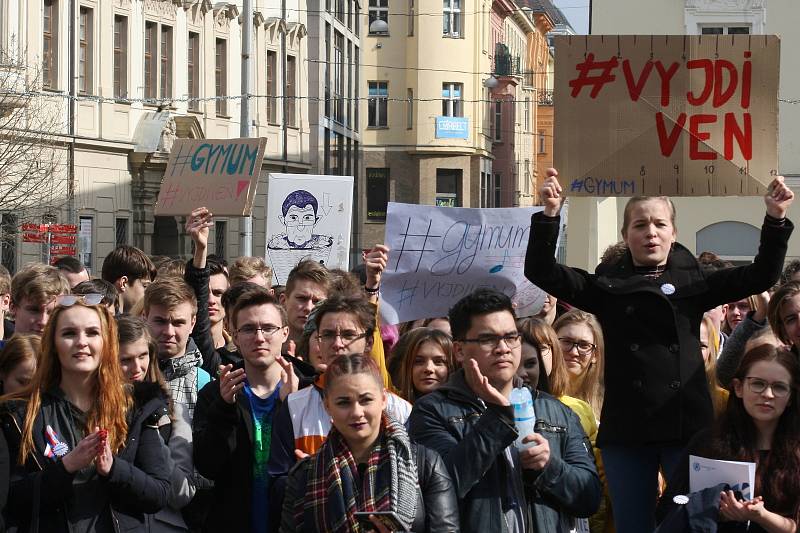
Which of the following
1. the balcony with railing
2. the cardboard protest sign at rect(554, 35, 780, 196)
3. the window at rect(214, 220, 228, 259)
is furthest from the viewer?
the balcony with railing

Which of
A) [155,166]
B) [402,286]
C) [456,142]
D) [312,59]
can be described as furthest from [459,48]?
[402,286]

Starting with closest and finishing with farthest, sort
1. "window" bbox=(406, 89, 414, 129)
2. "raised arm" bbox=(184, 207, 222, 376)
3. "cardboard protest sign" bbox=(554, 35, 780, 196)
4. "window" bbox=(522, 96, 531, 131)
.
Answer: "cardboard protest sign" bbox=(554, 35, 780, 196)
"raised arm" bbox=(184, 207, 222, 376)
"window" bbox=(406, 89, 414, 129)
"window" bbox=(522, 96, 531, 131)

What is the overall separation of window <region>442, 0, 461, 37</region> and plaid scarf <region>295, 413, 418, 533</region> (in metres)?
62.1

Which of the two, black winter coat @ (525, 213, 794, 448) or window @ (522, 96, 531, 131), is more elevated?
window @ (522, 96, 531, 131)

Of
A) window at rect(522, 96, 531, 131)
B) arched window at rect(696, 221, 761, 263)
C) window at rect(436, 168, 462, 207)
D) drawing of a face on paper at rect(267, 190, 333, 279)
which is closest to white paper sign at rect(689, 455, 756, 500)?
drawing of a face on paper at rect(267, 190, 333, 279)

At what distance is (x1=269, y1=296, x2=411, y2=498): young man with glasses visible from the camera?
20.0 ft

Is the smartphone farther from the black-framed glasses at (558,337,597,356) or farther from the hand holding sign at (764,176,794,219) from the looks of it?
Result: the black-framed glasses at (558,337,597,356)

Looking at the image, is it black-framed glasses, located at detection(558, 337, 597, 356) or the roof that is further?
the roof

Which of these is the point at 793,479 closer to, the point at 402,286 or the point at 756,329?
the point at 756,329

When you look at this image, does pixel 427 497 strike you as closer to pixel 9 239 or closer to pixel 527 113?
pixel 9 239

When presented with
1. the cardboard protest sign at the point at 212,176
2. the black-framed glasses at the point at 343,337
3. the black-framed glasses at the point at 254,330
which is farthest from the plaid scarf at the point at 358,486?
the cardboard protest sign at the point at 212,176

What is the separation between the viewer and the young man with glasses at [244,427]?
626 centimetres

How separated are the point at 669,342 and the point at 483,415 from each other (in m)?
1.14

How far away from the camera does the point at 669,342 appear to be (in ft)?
21.0
